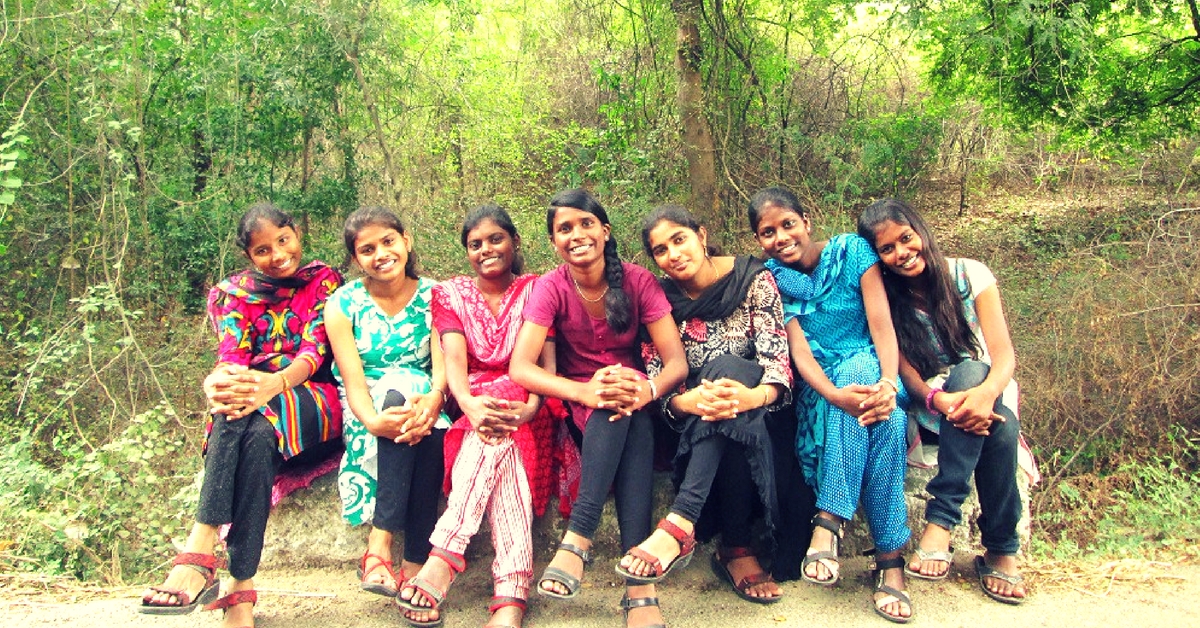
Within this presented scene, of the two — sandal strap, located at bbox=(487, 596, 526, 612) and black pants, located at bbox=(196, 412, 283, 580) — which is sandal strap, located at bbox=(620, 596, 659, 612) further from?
black pants, located at bbox=(196, 412, 283, 580)

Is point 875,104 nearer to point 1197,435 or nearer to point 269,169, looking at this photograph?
point 1197,435

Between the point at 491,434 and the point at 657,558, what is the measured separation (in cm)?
74

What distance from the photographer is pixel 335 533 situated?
11.1 feet

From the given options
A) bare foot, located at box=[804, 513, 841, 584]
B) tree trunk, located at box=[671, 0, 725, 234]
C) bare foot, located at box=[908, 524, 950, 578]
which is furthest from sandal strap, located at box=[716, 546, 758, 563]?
tree trunk, located at box=[671, 0, 725, 234]

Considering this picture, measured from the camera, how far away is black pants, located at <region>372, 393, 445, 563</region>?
300 cm

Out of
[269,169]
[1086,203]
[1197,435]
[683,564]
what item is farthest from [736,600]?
[1086,203]

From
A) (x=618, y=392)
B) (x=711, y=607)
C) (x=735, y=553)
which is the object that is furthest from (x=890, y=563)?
(x=618, y=392)

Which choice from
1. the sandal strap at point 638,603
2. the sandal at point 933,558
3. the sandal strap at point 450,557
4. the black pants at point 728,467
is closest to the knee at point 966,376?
the sandal at point 933,558

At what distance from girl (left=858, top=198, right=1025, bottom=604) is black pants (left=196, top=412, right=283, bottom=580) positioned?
2.24 m

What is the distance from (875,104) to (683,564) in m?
7.40

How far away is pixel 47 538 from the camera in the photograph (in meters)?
3.93

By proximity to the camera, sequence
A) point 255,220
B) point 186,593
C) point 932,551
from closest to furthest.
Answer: point 186,593 → point 932,551 → point 255,220

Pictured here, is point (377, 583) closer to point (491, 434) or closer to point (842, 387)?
point (491, 434)

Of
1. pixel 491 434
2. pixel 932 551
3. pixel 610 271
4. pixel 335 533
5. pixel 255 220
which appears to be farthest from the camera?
pixel 335 533
